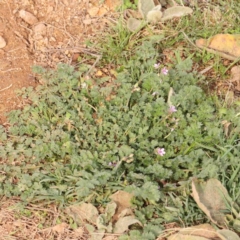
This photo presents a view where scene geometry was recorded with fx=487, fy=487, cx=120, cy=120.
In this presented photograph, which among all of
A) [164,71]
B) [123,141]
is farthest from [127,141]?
[164,71]

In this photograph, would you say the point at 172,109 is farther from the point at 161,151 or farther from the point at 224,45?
the point at 224,45

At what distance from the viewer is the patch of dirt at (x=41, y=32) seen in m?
2.63

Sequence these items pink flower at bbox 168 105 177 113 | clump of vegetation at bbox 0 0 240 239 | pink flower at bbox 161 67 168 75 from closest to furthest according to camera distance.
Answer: clump of vegetation at bbox 0 0 240 239 < pink flower at bbox 168 105 177 113 < pink flower at bbox 161 67 168 75

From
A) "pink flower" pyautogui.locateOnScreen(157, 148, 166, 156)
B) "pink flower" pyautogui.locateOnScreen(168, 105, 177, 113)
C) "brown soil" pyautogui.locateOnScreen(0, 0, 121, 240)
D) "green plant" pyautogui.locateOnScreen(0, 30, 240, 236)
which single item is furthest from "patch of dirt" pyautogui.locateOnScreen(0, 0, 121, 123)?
"pink flower" pyautogui.locateOnScreen(157, 148, 166, 156)

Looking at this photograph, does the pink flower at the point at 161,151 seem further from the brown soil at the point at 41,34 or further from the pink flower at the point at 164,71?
the brown soil at the point at 41,34

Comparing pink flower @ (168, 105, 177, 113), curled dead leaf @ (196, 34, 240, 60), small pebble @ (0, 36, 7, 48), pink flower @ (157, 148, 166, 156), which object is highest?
small pebble @ (0, 36, 7, 48)

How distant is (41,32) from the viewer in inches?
110

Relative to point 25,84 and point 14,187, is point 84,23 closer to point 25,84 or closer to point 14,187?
point 25,84

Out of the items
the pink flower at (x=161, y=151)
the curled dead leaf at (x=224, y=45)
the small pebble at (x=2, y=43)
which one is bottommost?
the pink flower at (x=161, y=151)

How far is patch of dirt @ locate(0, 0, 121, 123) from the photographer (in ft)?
8.64

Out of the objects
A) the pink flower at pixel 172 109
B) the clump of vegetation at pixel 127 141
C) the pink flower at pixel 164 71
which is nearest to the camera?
the clump of vegetation at pixel 127 141

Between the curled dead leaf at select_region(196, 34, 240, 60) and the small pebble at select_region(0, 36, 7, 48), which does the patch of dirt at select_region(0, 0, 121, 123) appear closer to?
the small pebble at select_region(0, 36, 7, 48)

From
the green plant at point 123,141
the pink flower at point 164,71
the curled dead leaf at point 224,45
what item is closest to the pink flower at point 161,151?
the green plant at point 123,141

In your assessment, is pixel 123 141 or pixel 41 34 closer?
pixel 123 141
